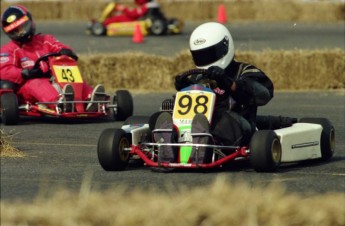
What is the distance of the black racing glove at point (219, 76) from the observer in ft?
31.2

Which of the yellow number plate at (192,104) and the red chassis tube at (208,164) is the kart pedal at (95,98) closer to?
the yellow number plate at (192,104)

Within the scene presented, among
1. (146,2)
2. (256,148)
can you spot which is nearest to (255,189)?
(256,148)

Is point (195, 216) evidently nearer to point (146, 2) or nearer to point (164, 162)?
point (164, 162)

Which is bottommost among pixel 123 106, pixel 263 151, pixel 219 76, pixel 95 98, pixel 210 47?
pixel 123 106

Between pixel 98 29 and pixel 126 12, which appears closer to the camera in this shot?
pixel 126 12

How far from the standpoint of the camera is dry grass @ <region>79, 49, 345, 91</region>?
17.9m

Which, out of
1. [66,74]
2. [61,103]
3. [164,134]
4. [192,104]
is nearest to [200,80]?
[192,104]

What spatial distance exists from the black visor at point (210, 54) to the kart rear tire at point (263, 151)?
1015mm

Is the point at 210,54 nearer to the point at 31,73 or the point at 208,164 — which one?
the point at 208,164

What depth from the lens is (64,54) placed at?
14.0m

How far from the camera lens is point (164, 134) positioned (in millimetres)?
9398

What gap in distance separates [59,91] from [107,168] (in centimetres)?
446

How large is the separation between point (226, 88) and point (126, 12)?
19271 millimetres

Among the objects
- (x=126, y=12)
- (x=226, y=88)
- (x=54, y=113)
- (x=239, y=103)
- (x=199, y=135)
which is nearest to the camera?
(x=199, y=135)
